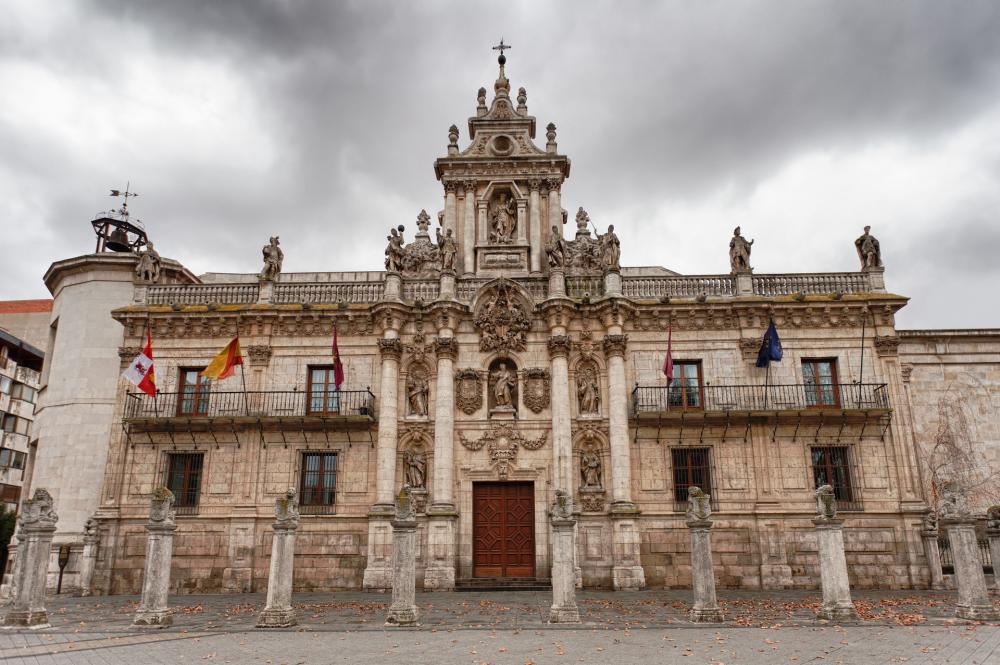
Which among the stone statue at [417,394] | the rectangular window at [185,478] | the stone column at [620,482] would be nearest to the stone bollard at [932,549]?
the stone column at [620,482]

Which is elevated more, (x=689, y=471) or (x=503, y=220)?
(x=503, y=220)

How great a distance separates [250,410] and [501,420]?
8.87 m

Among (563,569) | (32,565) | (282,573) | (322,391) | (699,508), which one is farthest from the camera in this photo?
(322,391)

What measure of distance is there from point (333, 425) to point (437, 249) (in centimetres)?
783

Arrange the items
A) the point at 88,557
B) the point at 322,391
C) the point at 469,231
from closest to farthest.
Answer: the point at 88,557 < the point at 322,391 < the point at 469,231

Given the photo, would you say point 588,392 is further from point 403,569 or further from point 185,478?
point 185,478

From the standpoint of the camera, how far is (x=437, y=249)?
27.1 meters

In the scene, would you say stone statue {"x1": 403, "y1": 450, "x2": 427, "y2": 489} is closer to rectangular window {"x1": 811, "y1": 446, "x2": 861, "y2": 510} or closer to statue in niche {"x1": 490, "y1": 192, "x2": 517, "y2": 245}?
statue in niche {"x1": 490, "y1": 192, "x2": 517, "y2": 245}

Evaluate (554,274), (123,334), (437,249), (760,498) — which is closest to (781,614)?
(760,498)

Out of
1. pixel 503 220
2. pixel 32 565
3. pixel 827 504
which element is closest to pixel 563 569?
pixel 827 504

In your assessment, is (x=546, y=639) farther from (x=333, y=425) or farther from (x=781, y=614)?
(x=333, y=425)

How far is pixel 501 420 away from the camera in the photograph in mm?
24344

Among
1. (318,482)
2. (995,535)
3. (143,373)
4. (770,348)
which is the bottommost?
(995,535)

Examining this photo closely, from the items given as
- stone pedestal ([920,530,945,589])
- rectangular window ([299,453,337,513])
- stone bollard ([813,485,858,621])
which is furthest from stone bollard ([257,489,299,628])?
stone pedestal ([920,530,945,589])
